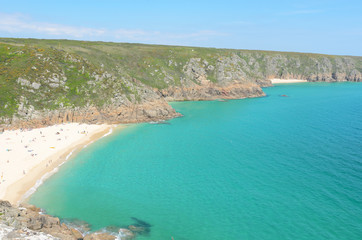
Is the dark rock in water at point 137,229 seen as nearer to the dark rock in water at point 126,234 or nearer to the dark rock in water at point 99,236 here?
the dark rock in water at point 126,234

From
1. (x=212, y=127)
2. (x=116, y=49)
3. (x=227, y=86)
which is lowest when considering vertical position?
Answer: (x=212, y=127)

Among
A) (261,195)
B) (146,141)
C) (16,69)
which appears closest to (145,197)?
(261,195)

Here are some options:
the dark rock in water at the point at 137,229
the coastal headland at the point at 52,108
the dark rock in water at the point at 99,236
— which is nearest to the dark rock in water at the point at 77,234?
the dark rock in water at the point at 99,236

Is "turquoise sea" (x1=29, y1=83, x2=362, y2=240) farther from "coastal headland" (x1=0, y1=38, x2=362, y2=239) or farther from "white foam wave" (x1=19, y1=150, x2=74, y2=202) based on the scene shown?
"coastal headland" (x1=0, y1=38, x2=362, y2=239)

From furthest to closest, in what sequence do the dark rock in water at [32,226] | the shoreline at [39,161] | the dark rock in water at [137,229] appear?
1. the shoreline at [39,161]
2. the dark rock in water at [137,229]
3. the dark rock in water at [32,226]

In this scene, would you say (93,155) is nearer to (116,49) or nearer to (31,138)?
(31,138)

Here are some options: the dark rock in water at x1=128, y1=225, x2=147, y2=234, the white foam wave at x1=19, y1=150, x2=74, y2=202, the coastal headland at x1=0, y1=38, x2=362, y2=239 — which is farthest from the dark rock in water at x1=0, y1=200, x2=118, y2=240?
the white foam wave at x1=19, y1=150, x2=74, y2=202

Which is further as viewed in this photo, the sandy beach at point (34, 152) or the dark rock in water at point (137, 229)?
the sandy beach at point (34, 152)
